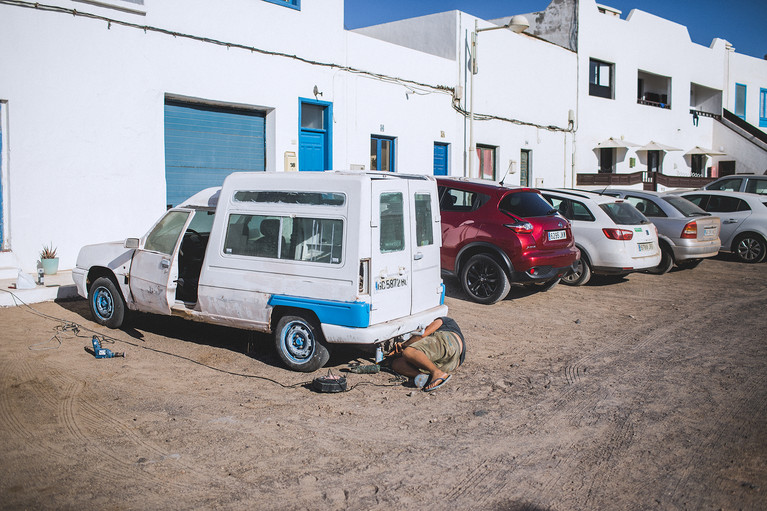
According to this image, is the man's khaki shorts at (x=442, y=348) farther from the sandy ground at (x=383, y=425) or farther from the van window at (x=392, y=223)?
the van window at (x=392, y=223)

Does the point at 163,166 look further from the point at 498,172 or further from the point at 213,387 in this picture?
the point at 498,172

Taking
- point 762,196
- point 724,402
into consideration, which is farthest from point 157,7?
point 762,196

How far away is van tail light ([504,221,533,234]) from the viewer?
32.4 ft

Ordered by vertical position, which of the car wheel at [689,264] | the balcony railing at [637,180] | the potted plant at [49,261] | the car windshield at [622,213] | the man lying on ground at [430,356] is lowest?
the man lying on ground at [430,356]

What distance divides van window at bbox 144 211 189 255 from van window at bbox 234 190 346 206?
4.05 ft

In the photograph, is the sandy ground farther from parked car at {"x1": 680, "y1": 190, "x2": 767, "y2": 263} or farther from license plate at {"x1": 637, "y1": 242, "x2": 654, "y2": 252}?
parked car at {"x1": 680, "y1": 190, "x2": 767, "y2": 263}

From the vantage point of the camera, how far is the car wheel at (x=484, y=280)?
1011 centimetres

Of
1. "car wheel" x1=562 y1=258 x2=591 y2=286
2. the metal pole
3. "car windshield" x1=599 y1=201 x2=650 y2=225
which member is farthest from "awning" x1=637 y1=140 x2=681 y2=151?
"car wheel" x1=562 y1=258 x2=591 y2=286

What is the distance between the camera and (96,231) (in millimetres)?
11750

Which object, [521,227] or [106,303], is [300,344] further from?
[521,227]

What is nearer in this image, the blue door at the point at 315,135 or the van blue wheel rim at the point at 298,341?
the van blue wheel rim at the point at 298,341

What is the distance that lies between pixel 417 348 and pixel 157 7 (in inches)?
370

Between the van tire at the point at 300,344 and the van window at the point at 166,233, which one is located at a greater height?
the van window at the point at 166,233

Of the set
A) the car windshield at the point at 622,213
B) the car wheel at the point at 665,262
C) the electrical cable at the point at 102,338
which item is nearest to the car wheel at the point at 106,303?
the electrical cable at the point at 102,338
